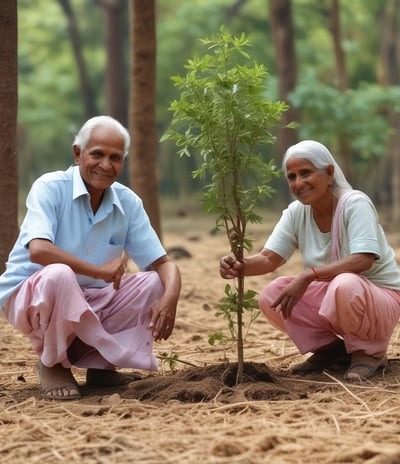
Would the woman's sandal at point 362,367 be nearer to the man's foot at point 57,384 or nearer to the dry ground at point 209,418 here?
the dry ground at point 209,418

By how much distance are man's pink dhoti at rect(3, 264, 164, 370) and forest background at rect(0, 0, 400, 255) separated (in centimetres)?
213

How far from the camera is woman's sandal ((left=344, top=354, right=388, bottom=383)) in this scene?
5230mm

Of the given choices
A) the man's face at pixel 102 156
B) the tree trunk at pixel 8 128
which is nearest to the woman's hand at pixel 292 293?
the man's face at pixel 102 156

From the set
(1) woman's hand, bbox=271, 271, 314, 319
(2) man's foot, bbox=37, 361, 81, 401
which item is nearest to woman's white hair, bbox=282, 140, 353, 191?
(1) woman's hand, bbox=271, 271, 314, 319

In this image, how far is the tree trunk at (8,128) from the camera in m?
6.93

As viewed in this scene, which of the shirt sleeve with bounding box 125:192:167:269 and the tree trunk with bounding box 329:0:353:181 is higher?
the tree trunk with bounding box 329:0:353:181

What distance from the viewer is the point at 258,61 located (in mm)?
24578

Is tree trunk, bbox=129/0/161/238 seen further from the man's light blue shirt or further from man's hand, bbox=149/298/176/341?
man's hand, bbox=149/298/176/341

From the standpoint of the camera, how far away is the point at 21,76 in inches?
1313

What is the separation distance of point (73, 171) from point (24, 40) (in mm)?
24411

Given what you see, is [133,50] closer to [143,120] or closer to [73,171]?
[143,120]

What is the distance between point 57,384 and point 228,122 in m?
1.63

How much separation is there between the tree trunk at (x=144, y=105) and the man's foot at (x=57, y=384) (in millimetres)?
4645

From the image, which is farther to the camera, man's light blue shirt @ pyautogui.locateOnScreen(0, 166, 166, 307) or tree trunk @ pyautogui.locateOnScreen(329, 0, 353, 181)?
tree trunk @ pyautogui.locateOnScreen(329, 0, 353, 181)
